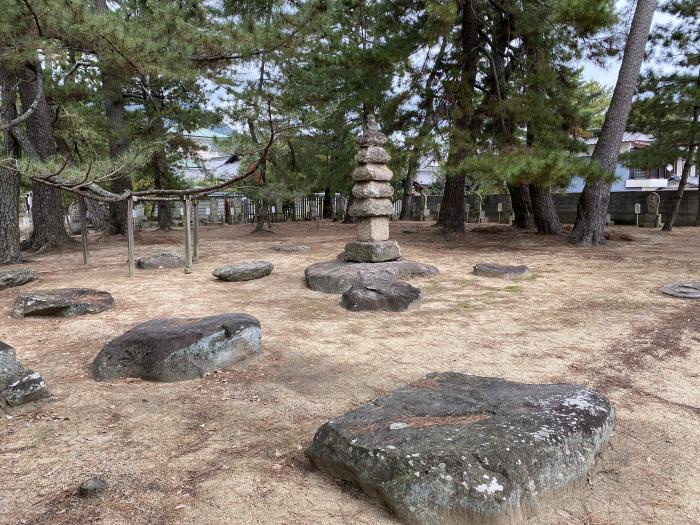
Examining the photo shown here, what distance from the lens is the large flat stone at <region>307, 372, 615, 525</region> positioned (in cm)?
195

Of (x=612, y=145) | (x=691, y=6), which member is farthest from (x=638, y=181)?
(x=612, y=145)

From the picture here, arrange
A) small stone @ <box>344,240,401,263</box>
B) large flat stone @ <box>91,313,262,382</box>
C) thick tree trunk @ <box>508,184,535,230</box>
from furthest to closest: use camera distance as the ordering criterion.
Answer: thick tree trunk @ <box>508,184,535,230</box> < small stone @ <box>344,240,401,263</box> < large flat stone @ <box>91,313,262,382</box>

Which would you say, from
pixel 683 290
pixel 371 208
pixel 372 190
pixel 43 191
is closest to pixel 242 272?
pixel 371 208

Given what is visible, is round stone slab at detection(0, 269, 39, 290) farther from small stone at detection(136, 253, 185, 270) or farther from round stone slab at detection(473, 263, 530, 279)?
round stone slab at detection(473, 263, 530, 279)

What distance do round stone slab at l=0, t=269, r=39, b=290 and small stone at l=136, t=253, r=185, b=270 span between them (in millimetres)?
1748

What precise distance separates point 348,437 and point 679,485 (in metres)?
1.52

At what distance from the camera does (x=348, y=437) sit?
7.47ft

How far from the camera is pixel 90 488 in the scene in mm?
2146

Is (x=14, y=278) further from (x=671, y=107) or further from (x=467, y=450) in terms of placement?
(x=671, y=107)

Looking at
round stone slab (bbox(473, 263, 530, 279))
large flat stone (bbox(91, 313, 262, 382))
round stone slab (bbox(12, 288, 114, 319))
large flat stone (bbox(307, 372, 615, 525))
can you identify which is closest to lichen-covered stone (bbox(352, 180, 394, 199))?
round stone slab (bbox(473, 263, 530, 279))

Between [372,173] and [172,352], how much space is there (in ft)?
16.3

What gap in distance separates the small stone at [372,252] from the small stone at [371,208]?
0.45m

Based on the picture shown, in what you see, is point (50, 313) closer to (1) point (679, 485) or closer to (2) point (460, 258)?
(1) point (679, 485)

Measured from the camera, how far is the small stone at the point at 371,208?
25.5ft
